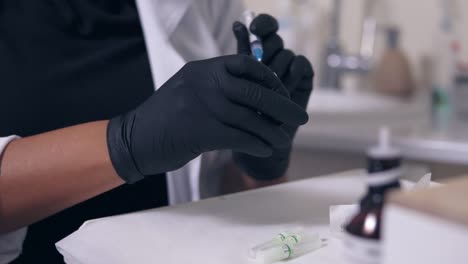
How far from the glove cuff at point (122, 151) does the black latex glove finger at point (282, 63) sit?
214 mm

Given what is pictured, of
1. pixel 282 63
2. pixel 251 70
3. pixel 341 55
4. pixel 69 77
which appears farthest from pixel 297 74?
pixel 341 55

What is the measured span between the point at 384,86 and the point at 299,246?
1.02 meters

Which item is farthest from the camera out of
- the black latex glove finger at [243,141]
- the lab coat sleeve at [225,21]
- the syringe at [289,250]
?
the lab coat sleeve at [225,21]

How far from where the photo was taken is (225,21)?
949 mm

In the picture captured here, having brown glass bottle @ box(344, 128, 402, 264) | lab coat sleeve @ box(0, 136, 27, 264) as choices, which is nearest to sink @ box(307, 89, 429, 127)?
lab coat sleeve @ box(0, 136, 27, 264)

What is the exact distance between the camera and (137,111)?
2.04 feet

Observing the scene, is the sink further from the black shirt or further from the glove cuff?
the glove cuff

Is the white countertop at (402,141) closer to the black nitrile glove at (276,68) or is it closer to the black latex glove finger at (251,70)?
the black nitrile glove at (276,68)

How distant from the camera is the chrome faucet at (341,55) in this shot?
142cm

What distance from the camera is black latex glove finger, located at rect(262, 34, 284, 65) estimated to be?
0.75 m

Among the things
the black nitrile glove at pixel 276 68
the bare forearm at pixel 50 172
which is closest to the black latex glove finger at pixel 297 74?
the black nitrile glove at pixel 276 68

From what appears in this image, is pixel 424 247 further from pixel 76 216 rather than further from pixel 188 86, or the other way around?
pixel 76 216

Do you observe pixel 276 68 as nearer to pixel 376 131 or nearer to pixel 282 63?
pixel 282 63

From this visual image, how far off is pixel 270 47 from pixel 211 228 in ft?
0.92
